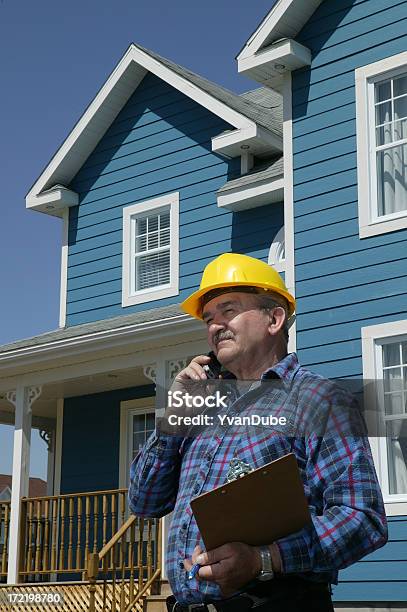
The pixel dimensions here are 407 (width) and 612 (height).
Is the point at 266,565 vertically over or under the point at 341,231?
under

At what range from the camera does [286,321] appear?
10.5ft

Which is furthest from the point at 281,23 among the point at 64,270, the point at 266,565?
the point at 266,565

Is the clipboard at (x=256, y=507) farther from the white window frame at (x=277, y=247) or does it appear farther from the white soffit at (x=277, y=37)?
the white window frame at (x=277, y=247)

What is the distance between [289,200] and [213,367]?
813cm

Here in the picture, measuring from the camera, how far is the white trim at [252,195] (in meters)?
12.0

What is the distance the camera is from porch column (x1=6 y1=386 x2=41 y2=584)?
12.5 metres

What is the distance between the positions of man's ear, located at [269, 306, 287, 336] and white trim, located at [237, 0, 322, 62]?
344 inches

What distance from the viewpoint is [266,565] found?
2.68 meters

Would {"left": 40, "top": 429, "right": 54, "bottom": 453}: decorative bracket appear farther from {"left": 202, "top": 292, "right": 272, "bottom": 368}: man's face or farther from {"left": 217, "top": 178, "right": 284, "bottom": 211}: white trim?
{"left": 202, "top": 292, "right": 272, "bottom": 368}: man's face

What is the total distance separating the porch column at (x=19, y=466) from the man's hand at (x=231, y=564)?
1036 centimetres

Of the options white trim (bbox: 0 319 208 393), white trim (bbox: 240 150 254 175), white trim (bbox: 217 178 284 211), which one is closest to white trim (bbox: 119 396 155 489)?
white trim (bbox: 0 319 208 393)

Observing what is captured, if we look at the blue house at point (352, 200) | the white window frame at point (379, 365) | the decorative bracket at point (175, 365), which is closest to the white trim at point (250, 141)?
the blue house at point (352, 200)

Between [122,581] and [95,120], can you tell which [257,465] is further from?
[95,120]
